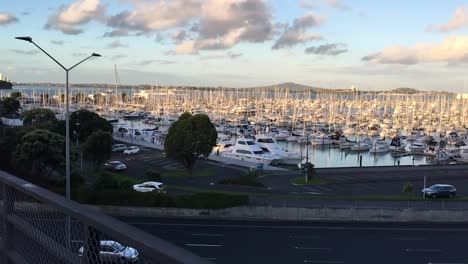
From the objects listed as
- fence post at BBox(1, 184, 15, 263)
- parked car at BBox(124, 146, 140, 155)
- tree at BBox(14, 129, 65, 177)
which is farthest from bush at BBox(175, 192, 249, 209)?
parked car at BBox(124, 146, 140, 155)

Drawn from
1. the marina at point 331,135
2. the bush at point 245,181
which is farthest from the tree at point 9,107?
the bush at point 245,181

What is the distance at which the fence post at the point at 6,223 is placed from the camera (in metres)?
4.12

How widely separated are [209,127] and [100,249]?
43809 mm

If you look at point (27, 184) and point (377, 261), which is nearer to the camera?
point (27, 184)

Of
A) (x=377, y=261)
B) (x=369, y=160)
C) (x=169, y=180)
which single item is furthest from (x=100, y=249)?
(x=369, y=160)

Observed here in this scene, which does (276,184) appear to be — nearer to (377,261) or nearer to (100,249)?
(377,261)

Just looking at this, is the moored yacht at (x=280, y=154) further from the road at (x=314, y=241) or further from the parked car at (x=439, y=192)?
the road at (x=314, y=241)

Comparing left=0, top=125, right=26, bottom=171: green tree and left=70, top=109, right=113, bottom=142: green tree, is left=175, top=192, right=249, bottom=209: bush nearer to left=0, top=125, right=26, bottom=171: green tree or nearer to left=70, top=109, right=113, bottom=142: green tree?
left=0, top=125, right=26, bottom=171: green tree

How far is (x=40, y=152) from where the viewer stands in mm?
33938

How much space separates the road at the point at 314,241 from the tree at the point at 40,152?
31.5ft

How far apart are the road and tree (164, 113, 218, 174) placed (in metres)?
16.3

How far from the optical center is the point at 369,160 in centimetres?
7762

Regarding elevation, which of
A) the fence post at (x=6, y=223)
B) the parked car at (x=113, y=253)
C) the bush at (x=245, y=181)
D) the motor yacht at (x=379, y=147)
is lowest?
the motor yacht at (x=379, y=147)

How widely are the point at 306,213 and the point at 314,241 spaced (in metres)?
5.27
